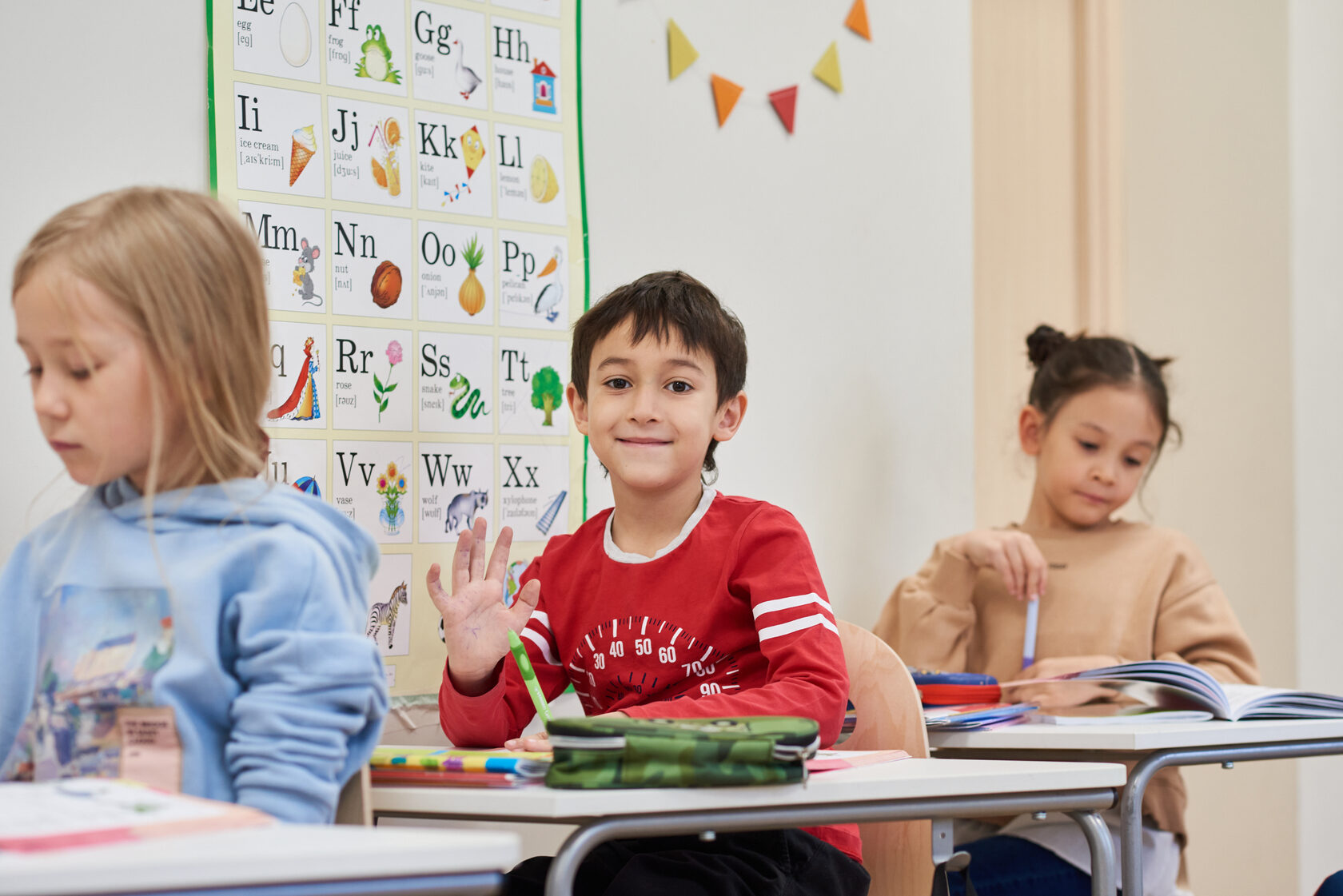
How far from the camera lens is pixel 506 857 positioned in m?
0.68

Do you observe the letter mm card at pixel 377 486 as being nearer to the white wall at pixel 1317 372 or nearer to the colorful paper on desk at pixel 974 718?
the colorful paper on desk at pixel 974 718

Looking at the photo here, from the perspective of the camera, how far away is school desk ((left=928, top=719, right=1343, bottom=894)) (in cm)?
136

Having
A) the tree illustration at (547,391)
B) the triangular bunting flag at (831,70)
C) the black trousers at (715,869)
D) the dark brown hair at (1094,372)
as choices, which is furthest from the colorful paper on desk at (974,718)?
the triangular bunting flag at (831,70)

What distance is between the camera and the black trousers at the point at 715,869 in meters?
1.15

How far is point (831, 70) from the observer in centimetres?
208

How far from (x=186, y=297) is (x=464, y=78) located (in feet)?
2.62

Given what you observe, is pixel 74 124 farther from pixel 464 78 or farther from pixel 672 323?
pixel 672 323

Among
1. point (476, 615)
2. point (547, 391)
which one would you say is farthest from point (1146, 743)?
point (547, 391)

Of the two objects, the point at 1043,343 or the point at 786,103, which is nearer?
the point at 786,103

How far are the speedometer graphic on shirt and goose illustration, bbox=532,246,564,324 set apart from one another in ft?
1.68

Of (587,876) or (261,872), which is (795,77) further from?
(261,872)

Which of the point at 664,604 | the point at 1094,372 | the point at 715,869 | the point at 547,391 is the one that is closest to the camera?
the point at 715,869

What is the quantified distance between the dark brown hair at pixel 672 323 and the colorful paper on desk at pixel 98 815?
Result: 0.80 metres

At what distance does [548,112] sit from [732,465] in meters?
0.60
